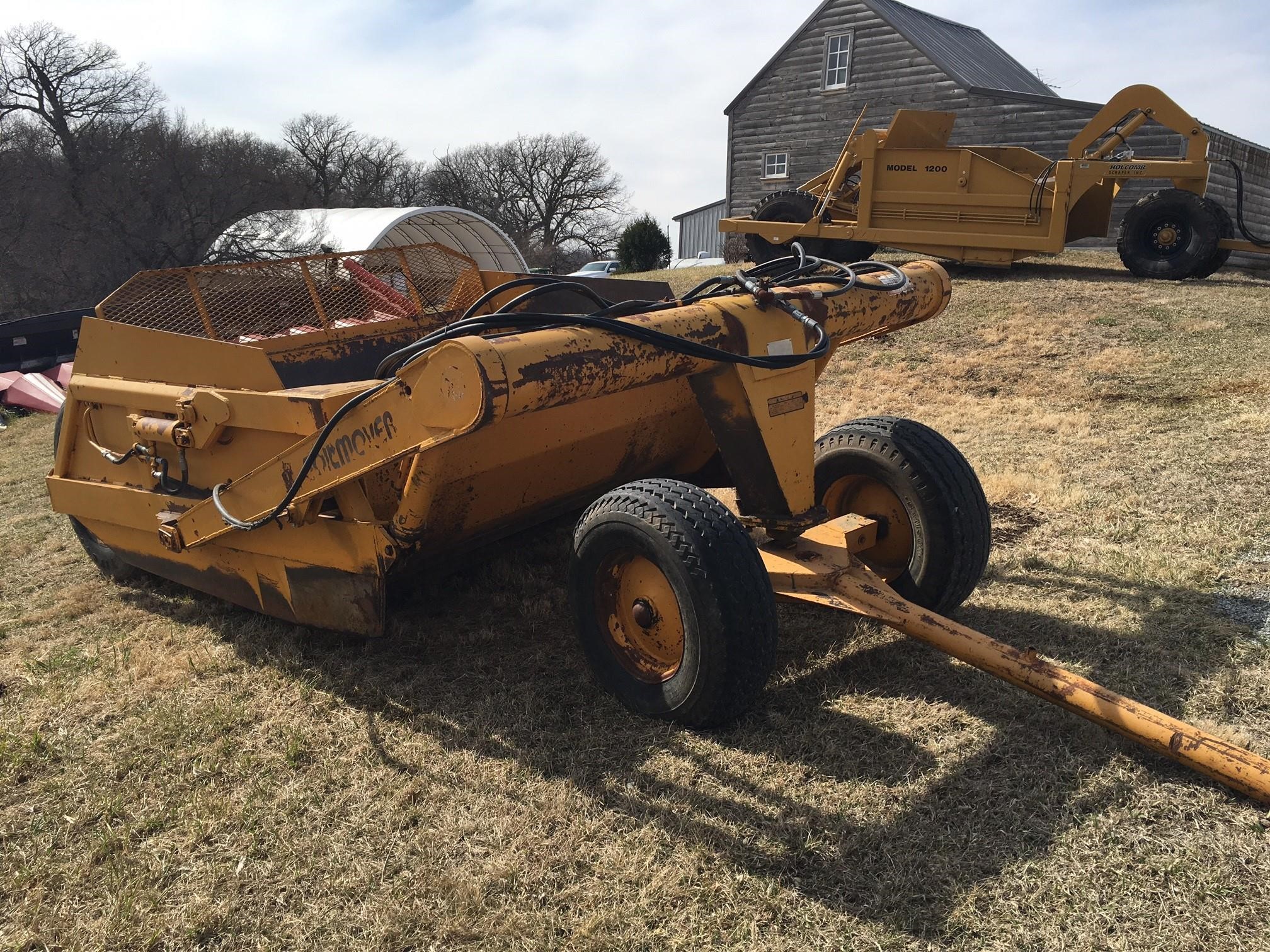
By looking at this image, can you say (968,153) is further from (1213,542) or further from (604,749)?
(604,749)

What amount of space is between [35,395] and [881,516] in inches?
445

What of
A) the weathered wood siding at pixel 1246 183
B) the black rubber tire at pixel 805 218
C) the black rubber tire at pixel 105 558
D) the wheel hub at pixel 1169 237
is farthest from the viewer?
the weathered wood siding at pixel 1246 183

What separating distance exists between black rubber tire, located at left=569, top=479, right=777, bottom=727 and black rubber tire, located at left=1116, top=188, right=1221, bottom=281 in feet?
34.4

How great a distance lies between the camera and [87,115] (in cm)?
2241

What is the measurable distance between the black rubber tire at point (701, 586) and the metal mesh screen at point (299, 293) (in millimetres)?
2257

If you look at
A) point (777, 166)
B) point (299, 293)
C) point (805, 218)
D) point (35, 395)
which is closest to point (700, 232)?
point (777, 166)

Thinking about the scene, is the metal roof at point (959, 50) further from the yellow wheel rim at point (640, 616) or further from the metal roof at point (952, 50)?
the yellow wheel rim at point (640, 616)

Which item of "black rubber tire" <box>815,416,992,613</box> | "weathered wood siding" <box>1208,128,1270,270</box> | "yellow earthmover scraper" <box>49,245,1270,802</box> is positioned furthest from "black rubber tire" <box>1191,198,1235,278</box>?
"black rubber tire" <box>815,416,992,613</box>

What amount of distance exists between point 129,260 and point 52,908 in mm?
19456

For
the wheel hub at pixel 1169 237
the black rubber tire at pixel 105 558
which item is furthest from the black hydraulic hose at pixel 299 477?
the wheel hub at pixel 1169 237

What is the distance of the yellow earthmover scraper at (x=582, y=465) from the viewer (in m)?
2.65

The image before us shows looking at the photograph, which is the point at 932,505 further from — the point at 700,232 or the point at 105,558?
the point at 700,232

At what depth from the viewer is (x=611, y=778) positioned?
2.71 meters

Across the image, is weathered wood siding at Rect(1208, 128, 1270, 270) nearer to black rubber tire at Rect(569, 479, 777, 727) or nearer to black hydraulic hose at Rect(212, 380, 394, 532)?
black rubber tire at Rect(569, 479, 777, 727)
